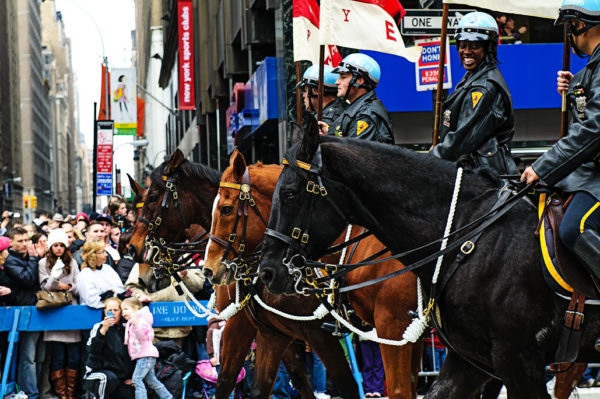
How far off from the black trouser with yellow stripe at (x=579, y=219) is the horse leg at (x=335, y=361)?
3274 millimetres

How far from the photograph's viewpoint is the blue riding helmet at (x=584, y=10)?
512 centimetres

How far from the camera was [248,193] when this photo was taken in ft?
25.6

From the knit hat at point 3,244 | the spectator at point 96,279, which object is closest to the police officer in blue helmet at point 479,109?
the spectator at point 96,279

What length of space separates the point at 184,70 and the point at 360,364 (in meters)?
28.9

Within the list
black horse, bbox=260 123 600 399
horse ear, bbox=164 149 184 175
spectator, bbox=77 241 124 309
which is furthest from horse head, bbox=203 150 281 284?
spectator, bbox=77 241 124 309

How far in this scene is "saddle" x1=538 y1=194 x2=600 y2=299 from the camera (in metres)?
4.79

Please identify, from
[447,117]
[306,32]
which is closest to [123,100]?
[306,32]

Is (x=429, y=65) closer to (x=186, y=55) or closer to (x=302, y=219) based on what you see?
(x=302, y=219)

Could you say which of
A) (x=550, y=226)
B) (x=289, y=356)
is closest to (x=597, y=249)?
(x=550, y=226)

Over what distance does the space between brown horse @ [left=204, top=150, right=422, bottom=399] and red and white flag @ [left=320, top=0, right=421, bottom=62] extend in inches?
79.5

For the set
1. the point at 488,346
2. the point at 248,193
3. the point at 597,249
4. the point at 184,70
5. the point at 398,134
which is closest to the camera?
the point at 597,249

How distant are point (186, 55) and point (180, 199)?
30398mm

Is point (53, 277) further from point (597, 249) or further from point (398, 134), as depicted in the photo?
point (597, 249)

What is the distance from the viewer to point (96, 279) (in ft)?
39.8
